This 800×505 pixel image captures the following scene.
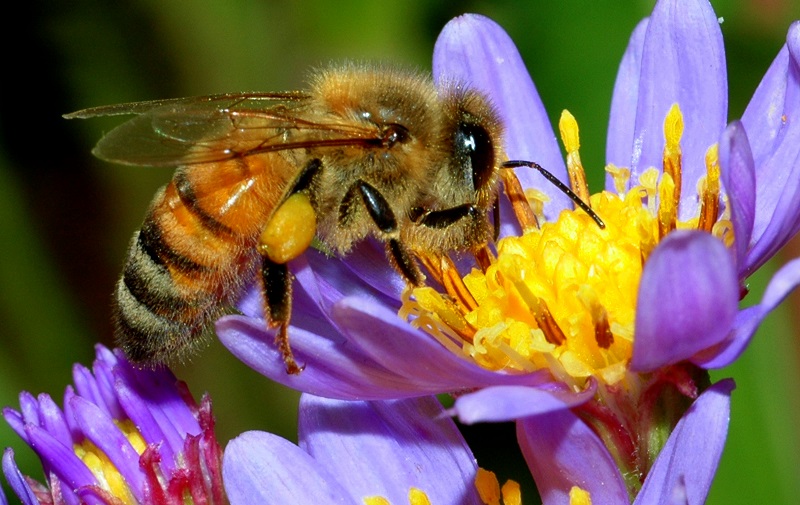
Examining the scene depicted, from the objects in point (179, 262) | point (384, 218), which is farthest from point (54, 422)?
point (384, 218)

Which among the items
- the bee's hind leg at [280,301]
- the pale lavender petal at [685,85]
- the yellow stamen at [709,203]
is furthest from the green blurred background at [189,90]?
the bee's hind leg at [280,301]

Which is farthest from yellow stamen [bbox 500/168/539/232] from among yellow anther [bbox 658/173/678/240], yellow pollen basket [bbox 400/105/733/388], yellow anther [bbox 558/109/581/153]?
yellow anther [bbox 658/173/678/240]

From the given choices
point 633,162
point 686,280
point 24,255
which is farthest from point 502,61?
point 24,255

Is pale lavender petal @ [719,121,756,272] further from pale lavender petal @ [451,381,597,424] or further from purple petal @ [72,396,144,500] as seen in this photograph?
purple petal @ [72,396,144,500]

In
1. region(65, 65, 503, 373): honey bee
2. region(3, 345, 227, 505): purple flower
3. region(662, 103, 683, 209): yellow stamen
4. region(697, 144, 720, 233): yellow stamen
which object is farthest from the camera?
region(662, 103, 683, 209): yellow stamen

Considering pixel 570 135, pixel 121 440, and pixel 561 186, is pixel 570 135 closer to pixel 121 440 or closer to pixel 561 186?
pixel 561 186

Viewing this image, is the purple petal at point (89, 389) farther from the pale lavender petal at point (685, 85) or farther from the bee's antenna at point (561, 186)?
the pale lavender petal at point (685, 85)
